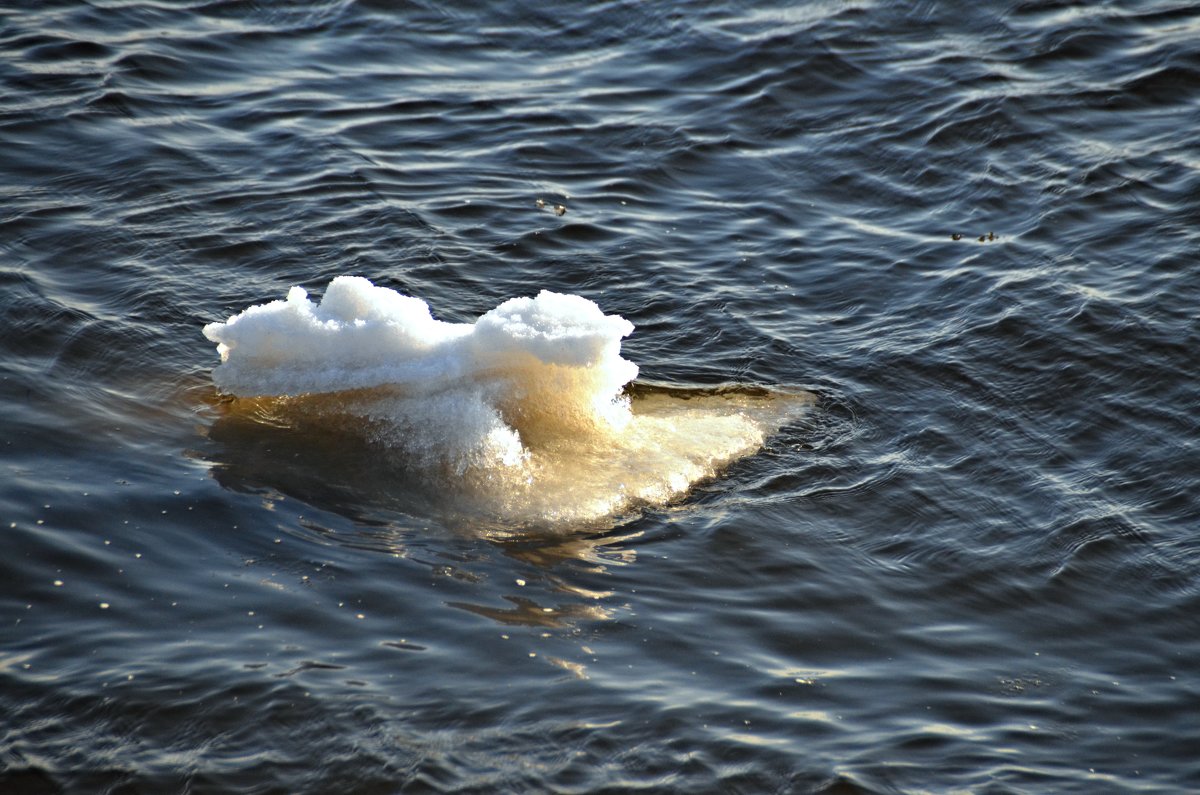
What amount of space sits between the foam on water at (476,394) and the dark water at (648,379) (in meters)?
0.22

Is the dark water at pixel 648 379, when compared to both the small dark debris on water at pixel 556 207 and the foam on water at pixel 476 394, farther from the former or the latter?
the foam on water at pixel 476 394

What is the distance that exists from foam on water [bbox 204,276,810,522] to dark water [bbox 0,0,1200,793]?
0.22 m

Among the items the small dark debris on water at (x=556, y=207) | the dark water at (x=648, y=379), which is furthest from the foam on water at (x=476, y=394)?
the small dark debris on water at (x=556, y=207)

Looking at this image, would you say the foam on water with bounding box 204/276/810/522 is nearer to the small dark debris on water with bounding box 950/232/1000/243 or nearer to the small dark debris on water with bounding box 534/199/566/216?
the small dark debris on water with bounding box 534/199/566/216

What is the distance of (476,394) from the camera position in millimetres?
5902

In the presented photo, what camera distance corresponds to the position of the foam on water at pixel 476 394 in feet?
18.9

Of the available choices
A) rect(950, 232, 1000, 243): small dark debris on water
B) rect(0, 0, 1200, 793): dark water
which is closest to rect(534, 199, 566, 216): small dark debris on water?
rect(0, 0, 1200, 793): dark water

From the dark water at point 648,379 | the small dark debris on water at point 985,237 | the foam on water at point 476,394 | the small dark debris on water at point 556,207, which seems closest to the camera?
the dark water at point 648,379

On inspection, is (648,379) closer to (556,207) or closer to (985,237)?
(556,207)

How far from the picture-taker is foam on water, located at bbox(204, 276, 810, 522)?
575 centimetres

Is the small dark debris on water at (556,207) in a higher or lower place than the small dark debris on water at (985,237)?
higher

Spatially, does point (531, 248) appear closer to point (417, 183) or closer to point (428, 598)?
point (417, 183)

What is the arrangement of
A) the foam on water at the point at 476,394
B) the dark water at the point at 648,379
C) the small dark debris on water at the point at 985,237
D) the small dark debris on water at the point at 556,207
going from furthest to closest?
the small dark debris on water at the point at 556,207
the small dark debris on water at the point at 985,237
the foam on water at the point at 476,394
the dark water at the point at 648,379

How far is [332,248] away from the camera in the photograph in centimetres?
789
